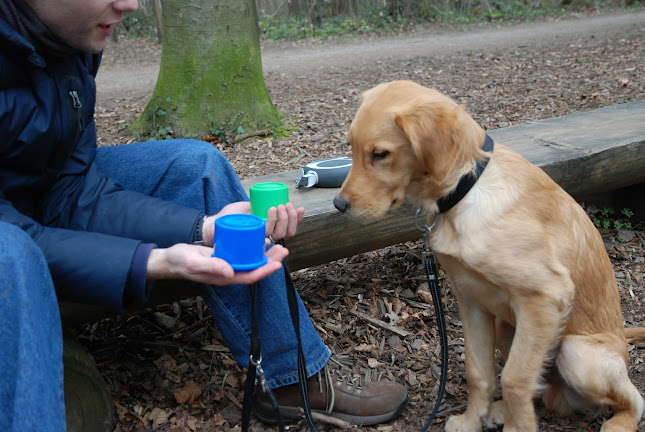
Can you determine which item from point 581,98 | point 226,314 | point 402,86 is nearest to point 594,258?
point 402,86

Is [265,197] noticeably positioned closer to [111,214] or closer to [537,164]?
[111,214]

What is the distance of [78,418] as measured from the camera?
103 inches

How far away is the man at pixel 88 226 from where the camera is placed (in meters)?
1.78

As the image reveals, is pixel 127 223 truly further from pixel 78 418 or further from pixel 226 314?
pixel 78 418

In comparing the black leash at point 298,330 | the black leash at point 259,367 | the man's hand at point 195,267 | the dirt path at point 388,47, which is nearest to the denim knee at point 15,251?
the man's hand at point 195,267

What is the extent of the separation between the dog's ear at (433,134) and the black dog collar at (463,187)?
145 mm

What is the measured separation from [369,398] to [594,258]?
4.14 feet

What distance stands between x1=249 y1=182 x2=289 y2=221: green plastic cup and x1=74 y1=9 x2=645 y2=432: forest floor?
118 centimetres

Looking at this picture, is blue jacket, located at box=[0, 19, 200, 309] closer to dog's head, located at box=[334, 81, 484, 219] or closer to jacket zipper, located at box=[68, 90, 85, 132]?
jacket zipper, located at box=[68, 90, 85, 132]

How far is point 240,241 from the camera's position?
6.77 feet

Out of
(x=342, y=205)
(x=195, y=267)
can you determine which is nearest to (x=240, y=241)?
(x=195, y=267)

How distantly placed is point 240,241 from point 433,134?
0.92 meters

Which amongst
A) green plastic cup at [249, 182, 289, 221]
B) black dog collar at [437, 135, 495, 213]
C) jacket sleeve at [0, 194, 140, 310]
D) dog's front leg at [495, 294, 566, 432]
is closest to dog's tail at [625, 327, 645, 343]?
dog's front leg at [495, 294, 566, 432]

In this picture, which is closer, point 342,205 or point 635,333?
point 342,205
